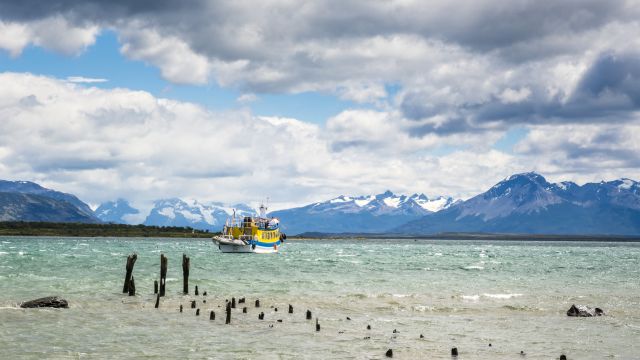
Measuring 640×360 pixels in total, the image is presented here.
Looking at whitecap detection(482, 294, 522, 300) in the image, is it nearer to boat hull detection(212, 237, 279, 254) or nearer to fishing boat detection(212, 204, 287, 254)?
fishing boat detection(212, 204, 287, 254)

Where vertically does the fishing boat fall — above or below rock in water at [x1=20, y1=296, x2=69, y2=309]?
above

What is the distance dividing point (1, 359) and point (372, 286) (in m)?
43.4

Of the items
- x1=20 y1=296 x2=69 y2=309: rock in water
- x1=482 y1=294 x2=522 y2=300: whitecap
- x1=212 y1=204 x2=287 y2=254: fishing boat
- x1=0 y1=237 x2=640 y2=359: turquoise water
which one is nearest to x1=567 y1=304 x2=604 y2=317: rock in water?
x1=0 y1=237 x2=640 y2=359: turquoise water

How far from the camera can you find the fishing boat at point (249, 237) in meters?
157

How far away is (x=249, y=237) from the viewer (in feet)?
524

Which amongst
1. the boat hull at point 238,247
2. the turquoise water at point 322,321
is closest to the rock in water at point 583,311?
the turquoise water at point 322,321

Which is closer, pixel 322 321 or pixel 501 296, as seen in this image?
pixel 322 321

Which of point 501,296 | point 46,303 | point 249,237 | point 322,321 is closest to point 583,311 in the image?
point 501,296

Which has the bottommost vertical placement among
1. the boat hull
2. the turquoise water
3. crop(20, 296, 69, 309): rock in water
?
the turquoise water

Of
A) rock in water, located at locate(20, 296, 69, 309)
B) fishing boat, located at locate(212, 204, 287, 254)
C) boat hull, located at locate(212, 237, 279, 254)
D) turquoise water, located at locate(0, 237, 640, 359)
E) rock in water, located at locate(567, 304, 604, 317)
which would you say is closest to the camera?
turquoise water, located at locate(0, 237, 640, 359)

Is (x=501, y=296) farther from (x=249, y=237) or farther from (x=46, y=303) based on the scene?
(x=249, y=237)

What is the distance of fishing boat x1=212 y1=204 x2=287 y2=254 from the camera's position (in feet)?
516

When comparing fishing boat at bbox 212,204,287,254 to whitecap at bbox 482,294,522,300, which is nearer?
whitecap at bbox 482,294,522,300

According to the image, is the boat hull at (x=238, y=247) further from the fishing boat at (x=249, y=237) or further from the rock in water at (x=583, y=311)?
the rock in water at (x=583, y=311)
